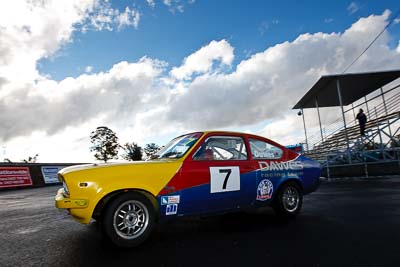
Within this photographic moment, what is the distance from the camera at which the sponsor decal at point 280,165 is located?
4984 mm

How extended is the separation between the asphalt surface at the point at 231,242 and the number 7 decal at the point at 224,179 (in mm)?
659

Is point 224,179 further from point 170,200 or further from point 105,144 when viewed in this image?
point 105,144

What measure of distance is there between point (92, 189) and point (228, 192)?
2058mm

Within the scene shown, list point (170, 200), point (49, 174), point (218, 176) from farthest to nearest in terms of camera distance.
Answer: point (49, 174) → point (218, 176) → point (170, 200)

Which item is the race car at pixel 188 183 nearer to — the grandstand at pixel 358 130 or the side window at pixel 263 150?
the side window at pixel 263 150

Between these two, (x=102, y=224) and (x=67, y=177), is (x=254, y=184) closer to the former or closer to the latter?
(x=102, y=224)

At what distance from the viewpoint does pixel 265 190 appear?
16.2 ft

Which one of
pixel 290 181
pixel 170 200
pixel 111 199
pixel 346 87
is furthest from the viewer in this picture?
pixel 346 87

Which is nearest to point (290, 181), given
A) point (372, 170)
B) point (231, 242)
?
point (231, 242)

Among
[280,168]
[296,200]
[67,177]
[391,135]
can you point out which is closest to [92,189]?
[67,177]

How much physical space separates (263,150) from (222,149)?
3.03 ft

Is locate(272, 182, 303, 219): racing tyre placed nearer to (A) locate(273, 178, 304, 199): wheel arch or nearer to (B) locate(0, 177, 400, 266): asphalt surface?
(A) locate(273, 178, 304, 199): wheel arch

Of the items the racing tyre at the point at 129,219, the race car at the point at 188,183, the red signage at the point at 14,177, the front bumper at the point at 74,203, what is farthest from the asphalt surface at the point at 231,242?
the red signage at the point at 14,177

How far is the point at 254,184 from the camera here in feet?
15.7
